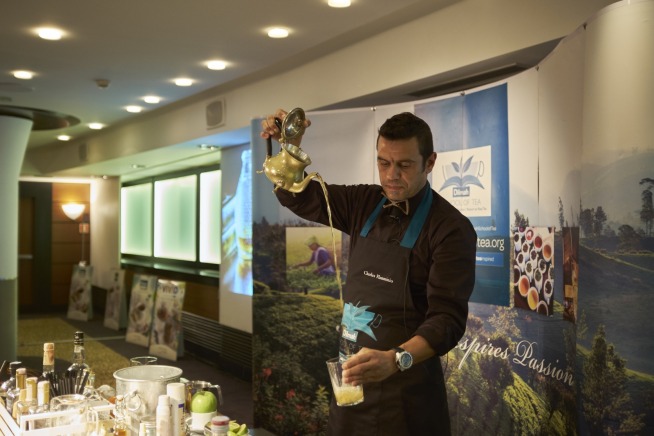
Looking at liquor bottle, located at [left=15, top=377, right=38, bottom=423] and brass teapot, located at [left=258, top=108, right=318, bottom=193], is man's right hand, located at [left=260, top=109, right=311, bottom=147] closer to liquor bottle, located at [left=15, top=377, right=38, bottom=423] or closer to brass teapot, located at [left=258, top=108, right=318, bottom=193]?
brass teapot, located at [left=258, top=108, right=318, bottom=193]

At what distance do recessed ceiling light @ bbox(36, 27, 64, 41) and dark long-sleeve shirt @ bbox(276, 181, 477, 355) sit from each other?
2876 millimetres

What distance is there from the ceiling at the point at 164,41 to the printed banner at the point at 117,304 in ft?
14.3

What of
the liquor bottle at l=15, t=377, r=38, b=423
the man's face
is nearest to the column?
the liquor bottle at l=15, t=377, r=38, b=423

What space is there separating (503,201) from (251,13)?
1878mm

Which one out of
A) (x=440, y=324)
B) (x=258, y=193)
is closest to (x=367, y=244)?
(x=440, y=324)

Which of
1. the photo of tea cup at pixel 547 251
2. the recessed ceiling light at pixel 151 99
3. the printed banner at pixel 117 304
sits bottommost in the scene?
the printed banner at pixel 117 304

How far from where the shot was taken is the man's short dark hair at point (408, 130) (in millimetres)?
1970

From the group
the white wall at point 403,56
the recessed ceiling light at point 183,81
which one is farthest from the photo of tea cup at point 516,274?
the recessed ceiling light at point 183,81

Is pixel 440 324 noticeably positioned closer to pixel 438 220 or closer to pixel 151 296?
pixel 438 220

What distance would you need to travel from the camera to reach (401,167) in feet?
6.56

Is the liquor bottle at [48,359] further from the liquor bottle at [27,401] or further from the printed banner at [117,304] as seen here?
the printed banner at [117,304]

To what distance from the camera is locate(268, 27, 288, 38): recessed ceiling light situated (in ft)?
14.0

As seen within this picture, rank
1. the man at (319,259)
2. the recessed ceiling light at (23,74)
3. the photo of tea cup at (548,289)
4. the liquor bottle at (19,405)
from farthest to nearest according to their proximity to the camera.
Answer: the recessed ceiling light at (23,74) < the man at (319,259) < the photo of tea cup at (548,289) < the liquor bottle at (19,405)

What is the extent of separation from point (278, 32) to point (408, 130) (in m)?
2.62
